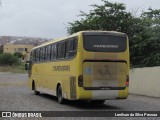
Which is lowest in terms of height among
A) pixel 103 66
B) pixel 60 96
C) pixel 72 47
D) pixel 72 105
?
pixel 72 105

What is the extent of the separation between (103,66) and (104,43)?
1.00 m

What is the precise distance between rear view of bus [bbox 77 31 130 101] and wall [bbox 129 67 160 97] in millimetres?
7801

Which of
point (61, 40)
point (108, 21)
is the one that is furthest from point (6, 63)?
point (61, 40)

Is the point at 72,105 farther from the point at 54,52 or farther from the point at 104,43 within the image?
the point at 104,43

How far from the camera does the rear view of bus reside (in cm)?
1859

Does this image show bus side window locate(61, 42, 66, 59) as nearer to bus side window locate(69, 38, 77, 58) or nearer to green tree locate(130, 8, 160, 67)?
bus side window locate(69, 38, 77, 58)

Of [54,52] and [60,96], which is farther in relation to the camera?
[54,52]

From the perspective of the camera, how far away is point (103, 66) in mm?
18844

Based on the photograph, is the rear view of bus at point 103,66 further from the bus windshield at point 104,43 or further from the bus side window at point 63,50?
the bus side window at point 63,50

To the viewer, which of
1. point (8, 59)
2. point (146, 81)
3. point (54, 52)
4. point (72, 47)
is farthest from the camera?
point (8, 59)

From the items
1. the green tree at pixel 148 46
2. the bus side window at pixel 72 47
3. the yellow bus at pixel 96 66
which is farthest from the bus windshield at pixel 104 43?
the green tree at pixel 148 46

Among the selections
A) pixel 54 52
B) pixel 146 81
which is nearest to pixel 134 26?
pixel 146 81

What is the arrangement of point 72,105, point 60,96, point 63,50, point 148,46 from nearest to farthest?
point 72,105 → point 63,50 → point 60,96 → point 148,46

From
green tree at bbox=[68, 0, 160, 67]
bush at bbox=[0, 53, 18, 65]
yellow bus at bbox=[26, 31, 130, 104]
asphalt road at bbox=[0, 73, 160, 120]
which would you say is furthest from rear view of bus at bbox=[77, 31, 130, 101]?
bush at bbox=[0, 53, 18, 65]
